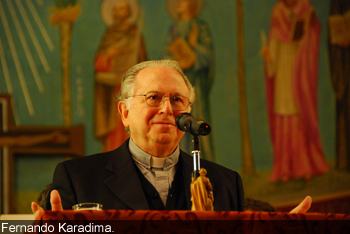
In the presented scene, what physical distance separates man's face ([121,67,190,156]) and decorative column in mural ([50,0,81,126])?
4.33 m

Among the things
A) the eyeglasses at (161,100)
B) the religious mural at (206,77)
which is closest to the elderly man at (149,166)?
the eyeglasses at (161,100)

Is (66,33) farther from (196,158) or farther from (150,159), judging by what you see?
(196,158)

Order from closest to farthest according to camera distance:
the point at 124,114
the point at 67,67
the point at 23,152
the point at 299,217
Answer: the point at 299,217, the point at 124,114, the point at 23,152, the point at 67,67

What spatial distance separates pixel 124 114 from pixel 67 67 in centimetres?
438

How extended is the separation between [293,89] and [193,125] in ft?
19.7

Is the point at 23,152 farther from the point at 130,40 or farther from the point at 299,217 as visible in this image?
the point at 299,217

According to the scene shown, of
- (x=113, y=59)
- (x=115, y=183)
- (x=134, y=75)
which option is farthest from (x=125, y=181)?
(x=113, y=59)

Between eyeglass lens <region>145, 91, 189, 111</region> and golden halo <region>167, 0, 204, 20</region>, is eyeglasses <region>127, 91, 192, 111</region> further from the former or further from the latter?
golden halo <region>167, 0, 204, 20</region>

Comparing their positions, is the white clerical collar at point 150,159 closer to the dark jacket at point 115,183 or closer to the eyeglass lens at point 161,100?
the dark jacket at point 115,183

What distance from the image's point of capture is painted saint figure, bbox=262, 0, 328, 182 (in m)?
7.43

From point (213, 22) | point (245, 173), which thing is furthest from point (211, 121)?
point (213, 22)

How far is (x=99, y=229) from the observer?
60.0 inches

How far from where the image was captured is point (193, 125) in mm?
1972

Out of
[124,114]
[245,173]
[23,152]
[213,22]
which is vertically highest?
[213,22]
